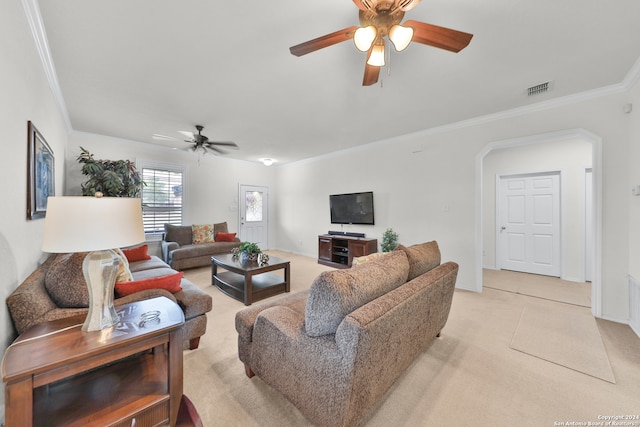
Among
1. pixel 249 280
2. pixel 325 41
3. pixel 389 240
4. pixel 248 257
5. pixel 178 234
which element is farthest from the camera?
pixel 178 234

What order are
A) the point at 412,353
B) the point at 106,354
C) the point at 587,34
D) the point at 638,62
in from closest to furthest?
1. the point at 106,354
2. the point at 412,353
3. the point at 587,34
4. the point at 638,62

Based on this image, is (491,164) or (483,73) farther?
(491,164)

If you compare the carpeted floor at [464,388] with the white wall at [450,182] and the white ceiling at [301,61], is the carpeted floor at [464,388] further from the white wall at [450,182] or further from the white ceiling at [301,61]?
the white ceiling at [301,61]

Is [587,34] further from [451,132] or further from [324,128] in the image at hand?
[324,128]

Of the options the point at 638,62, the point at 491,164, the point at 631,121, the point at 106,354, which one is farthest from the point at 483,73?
the point at 106,354

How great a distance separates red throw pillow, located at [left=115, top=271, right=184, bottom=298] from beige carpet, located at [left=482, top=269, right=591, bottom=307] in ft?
14.3

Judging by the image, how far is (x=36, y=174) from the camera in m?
1.98

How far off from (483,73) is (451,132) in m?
1.50

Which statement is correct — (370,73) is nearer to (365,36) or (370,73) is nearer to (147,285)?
(365,36)

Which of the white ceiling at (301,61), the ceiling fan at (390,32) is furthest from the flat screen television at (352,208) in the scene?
the ceiling fan at (390,32)

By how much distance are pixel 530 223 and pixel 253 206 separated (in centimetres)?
640

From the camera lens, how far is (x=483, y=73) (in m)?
2.42

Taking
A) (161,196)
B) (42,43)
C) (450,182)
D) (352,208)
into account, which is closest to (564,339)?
(450,182)

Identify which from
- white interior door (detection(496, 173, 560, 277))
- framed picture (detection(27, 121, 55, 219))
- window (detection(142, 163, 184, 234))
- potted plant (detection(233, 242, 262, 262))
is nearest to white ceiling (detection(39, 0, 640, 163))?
framed picture (detection(27, 121, 55, 219))
